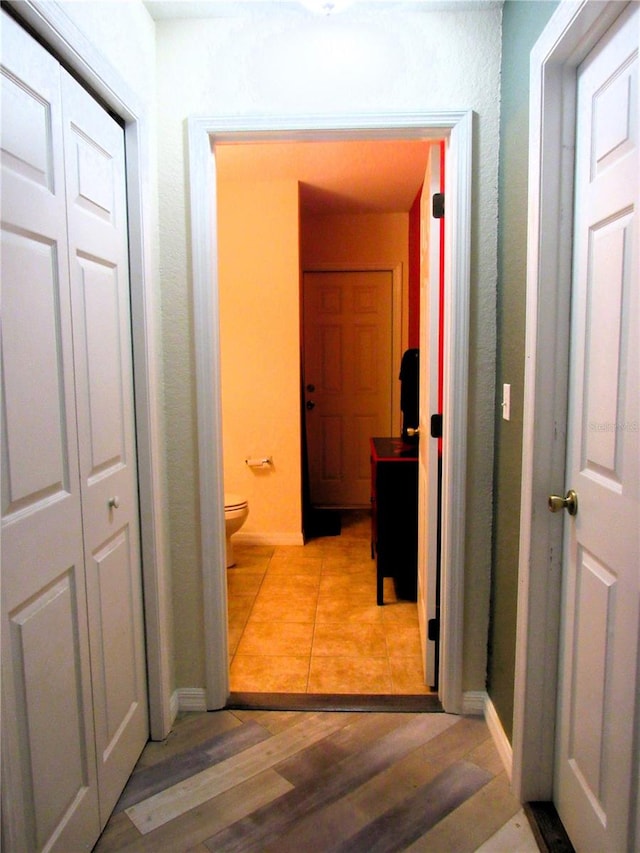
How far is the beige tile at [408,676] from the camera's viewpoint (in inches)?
81.6

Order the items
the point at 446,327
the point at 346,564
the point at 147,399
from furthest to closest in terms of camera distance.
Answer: the point at 346,564 → the point at 446,327 → the point at 147,399

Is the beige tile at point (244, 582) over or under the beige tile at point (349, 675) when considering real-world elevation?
under

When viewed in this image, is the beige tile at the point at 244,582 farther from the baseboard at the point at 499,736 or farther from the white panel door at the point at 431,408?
the baseboard at the point at 499,736

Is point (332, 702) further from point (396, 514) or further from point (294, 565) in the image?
point (294, 565)

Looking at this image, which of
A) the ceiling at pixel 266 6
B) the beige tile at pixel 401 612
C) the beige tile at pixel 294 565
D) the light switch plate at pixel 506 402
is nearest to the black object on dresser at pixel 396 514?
the beige tile at pixel 401 612

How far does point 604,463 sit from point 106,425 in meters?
1.26

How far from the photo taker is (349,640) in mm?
2469

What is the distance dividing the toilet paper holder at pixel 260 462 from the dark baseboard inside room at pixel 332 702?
1.93 meters

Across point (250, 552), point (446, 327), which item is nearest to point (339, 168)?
point (446, 327)

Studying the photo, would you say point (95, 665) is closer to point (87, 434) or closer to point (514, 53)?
point (87, 434)

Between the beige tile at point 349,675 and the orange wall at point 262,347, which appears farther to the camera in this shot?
the orange wall at point 262,347

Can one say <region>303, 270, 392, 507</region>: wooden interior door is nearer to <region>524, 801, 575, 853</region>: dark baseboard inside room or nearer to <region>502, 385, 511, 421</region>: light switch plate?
<region>502, 385, 511, 421</region>: light switch plate

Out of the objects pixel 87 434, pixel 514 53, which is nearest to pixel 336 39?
pixel 514 53

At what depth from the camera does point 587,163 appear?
4.17ft
